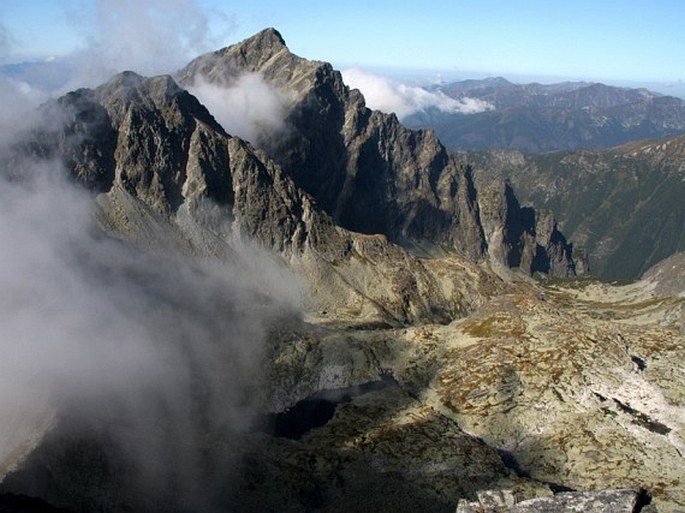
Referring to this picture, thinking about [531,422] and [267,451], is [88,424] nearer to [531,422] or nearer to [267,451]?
[267,451]

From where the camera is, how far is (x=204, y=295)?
196625 millimetres

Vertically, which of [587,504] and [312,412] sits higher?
[587,504]

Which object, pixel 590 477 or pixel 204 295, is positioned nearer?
pixel 590 477

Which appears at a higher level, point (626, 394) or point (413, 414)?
point (626, 394)

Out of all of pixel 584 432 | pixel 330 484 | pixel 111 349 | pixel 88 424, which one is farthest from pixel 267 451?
pixel 584 432

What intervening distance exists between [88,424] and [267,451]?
3140cm

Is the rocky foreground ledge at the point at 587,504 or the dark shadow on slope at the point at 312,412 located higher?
the rocky foreground ledge at the point at 587,504

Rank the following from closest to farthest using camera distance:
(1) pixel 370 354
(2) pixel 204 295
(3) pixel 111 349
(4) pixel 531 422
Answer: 1. (4) pixel 531 422
2. (3) pixel 111 349
3. (1) pixel 370 354
4. (2) pixel 204 295

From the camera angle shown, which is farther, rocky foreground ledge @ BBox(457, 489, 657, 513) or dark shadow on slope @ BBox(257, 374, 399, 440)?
dark shadow on slope @ BBox(257, 374, 399, 440)

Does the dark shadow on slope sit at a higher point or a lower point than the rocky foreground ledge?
lower

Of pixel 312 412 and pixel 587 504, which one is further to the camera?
pixel 312 412

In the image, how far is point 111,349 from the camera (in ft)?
464

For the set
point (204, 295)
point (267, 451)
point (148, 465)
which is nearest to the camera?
point (148, 465)

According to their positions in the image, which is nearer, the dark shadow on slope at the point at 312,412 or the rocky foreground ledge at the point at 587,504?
the rocky foreground ledge at the point at 587,504
